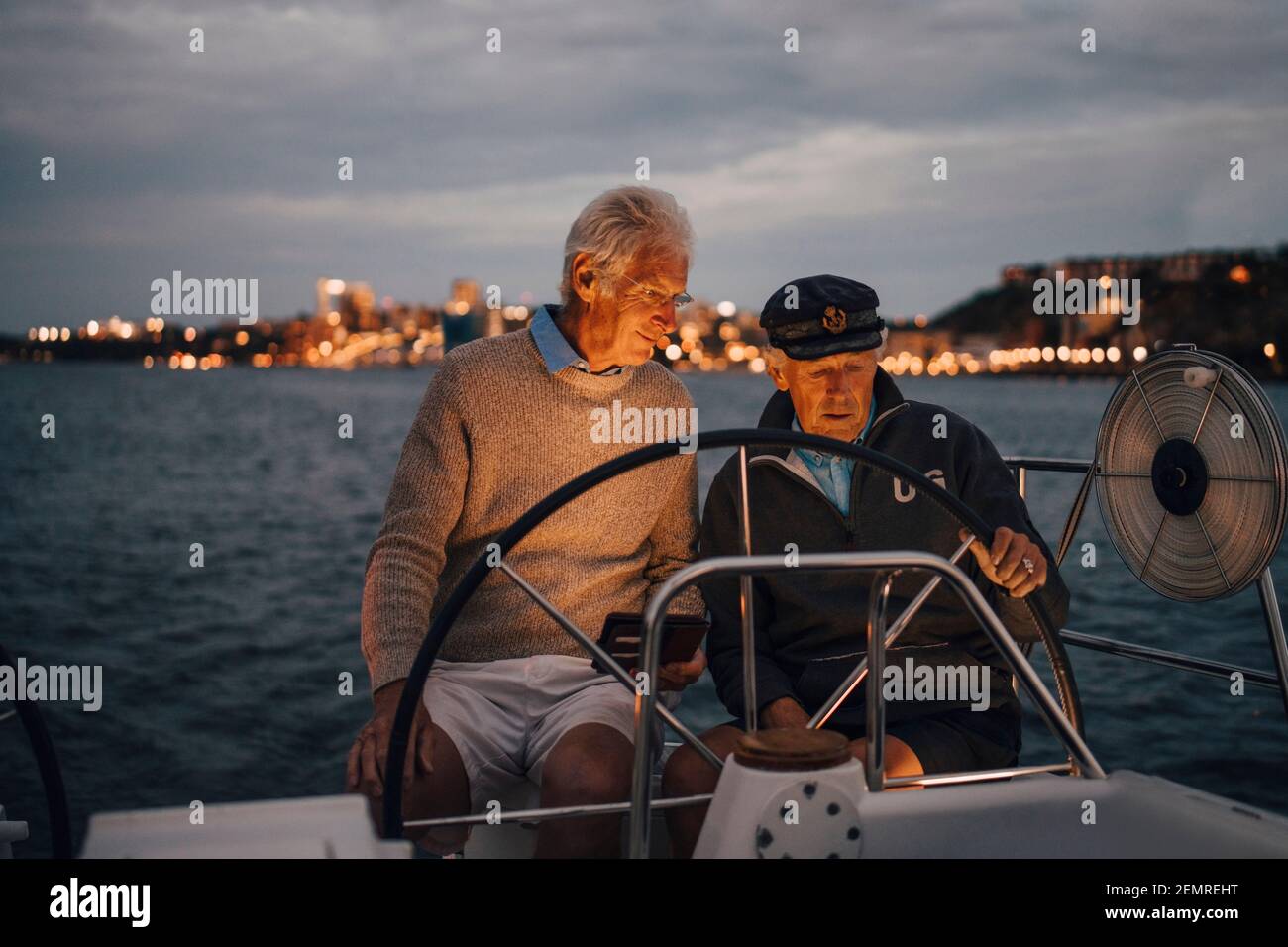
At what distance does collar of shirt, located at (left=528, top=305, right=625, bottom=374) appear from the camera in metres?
2.39

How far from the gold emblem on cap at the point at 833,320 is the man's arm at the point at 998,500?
0.31m

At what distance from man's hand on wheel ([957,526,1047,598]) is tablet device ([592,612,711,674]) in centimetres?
46

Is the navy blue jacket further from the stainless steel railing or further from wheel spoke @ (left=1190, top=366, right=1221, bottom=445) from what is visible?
the stainless steel railing

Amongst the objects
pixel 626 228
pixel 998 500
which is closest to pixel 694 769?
pixel 998 500

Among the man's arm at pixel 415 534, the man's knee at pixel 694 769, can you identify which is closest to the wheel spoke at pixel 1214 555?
the man's knee at pixel 694 769

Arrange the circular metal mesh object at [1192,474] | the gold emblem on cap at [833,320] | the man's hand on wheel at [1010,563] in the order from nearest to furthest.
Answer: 1. the man's hand on wheel at [1010,563]
2. the circular metal mesh object at [1192,474]
3. the gold emblem on cap at [833,320]

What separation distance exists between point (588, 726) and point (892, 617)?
0.61 meters

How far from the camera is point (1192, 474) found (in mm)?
2199

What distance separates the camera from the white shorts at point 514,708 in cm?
210

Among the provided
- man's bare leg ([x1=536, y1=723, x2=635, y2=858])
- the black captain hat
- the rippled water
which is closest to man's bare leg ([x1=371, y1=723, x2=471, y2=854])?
man's bare leg ([x1=536, y1=723, x2=635, y2=858])

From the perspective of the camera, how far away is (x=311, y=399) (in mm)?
71875

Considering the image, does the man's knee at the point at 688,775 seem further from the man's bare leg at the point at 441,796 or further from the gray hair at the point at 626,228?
the gray hair at the point at 626,228
